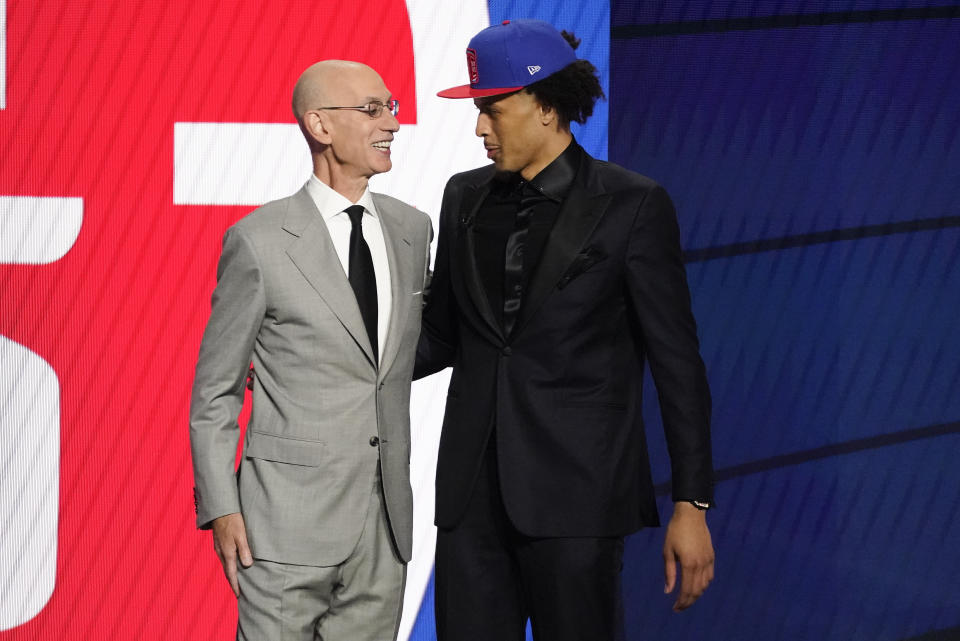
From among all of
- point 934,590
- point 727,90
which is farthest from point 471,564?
point 934,590

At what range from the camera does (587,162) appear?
2.43 meters

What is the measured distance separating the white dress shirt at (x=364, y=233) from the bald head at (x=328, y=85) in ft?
0.54

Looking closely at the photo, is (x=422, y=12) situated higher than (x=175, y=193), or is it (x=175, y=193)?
(x=422, y=12)

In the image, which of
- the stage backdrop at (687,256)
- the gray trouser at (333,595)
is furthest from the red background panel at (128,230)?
the gray trouser at (333,595)

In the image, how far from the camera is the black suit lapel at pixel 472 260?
2332 millimetres

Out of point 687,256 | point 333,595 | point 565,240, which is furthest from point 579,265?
point 687,256

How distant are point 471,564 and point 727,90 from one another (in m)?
1.84

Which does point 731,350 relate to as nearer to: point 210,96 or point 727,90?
point 727,90

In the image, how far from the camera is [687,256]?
3.57 metres

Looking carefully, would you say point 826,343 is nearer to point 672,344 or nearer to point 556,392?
point 672,344

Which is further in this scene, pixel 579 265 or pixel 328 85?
pixel 328 85

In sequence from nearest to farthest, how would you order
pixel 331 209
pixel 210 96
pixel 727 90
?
1. pixel 331 209
2. pixel 210 96
3. pixel 727 90

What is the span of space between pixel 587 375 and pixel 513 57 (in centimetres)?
67

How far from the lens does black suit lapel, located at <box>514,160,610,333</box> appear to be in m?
2.30
